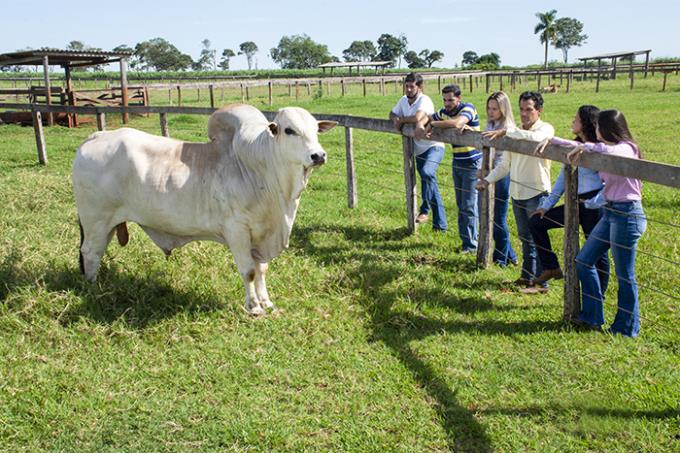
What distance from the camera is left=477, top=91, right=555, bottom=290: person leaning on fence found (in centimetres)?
548

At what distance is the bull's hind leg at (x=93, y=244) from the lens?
5.28 metres

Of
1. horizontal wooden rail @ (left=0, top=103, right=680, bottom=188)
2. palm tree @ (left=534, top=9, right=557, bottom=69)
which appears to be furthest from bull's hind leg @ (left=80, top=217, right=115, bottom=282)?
palm tree @ (left=534, top=9, right=557, bottom=69)

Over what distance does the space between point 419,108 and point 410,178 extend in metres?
0.78

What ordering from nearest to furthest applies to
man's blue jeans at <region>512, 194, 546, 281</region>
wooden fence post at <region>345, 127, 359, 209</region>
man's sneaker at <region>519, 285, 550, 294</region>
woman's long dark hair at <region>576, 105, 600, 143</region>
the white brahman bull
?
woman's long dark hair at <region>576, 105, 600, 143</region>, the white brahman bull, man's sneaker at <region>519, 285, 550, 294</region>, man's blue jeans at <region>512, 194, 546, 281</region>, wooden fence post at <region>345, 127, 359, 209</region>

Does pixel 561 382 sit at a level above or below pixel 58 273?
below

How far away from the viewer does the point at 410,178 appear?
715cm

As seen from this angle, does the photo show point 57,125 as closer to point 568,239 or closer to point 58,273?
point 58,273

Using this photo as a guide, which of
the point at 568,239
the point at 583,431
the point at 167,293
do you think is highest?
the point at 568,239

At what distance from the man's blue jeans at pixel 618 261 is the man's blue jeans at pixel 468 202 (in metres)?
1.89

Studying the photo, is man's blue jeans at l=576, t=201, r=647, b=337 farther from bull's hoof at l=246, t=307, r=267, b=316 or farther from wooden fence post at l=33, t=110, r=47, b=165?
wooden fence post at l=33, t=110, r=47, b=165

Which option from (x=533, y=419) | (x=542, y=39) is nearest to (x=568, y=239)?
(x=533, y=419)

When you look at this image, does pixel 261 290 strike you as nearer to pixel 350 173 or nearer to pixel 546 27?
pixel 350 173

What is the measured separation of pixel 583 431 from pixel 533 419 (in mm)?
274

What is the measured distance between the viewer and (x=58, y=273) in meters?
5.43
